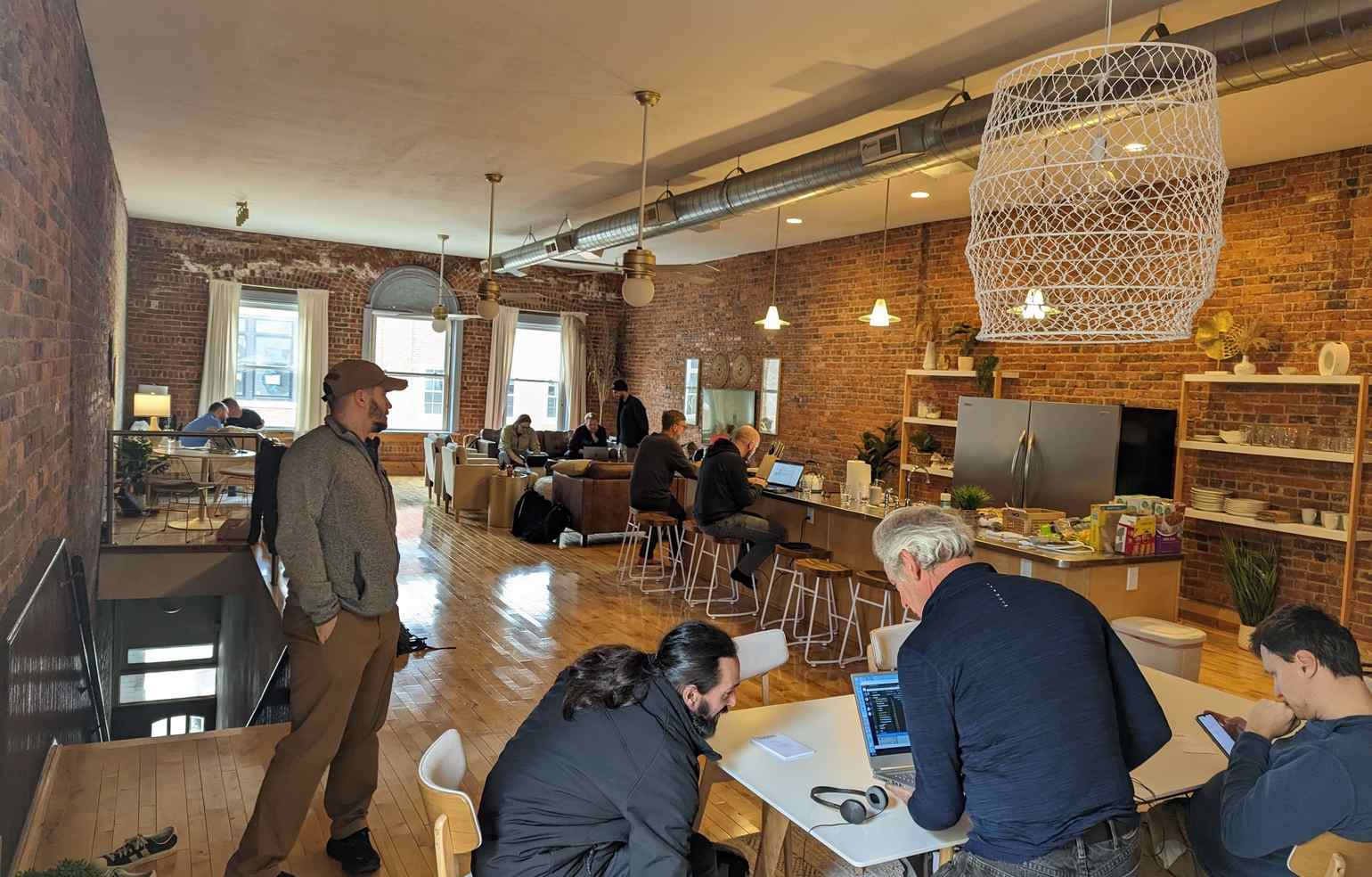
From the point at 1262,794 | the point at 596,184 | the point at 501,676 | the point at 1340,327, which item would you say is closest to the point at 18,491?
the point at 501,676

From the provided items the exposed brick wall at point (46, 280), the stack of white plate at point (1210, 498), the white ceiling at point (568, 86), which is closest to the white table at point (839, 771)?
the exposed brick wall at point (46, 280)

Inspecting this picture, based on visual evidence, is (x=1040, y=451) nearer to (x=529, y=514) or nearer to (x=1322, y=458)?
(x=1322, y=458)

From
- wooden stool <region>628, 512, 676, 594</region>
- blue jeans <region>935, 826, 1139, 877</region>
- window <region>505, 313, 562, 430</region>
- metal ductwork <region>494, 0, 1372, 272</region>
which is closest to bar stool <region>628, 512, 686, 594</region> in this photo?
wooden stool <region>628, 512, 676, 594</region>

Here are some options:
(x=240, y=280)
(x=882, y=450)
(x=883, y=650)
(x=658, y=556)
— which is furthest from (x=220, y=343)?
(x=883, y=650)

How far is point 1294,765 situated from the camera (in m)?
2.10

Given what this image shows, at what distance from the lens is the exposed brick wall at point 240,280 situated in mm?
13164

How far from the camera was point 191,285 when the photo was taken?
1346 cm

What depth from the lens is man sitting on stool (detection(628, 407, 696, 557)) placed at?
27.1ft

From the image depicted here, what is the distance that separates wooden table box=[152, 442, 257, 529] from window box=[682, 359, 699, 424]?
24.6ft

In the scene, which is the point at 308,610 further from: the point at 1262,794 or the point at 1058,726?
the point at 1262,794

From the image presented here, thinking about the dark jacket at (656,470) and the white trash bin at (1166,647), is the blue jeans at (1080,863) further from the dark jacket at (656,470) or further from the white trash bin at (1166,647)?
the dark jacket at (656,470)

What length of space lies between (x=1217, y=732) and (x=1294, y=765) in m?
0.57

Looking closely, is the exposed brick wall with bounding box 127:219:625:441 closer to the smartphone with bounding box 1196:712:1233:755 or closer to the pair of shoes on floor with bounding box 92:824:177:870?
the pair of shoes on floor with bounding box 92:824:177:870

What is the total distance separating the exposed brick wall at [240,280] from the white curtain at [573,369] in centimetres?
85
